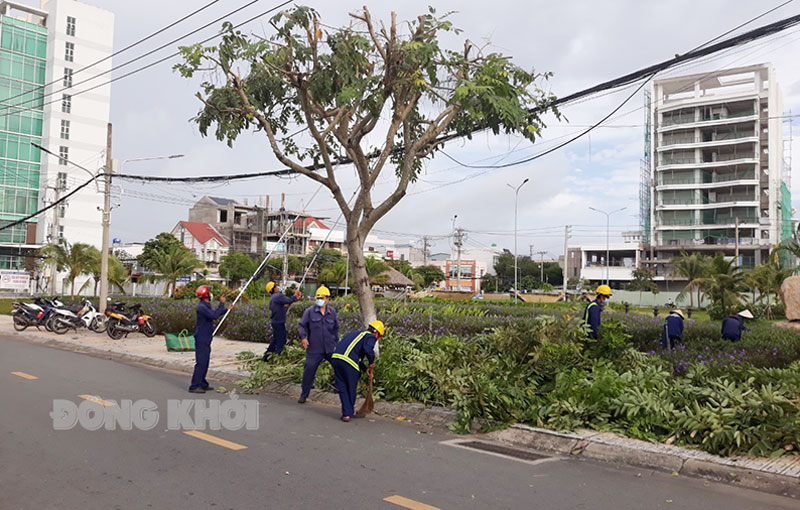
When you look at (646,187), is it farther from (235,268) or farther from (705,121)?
(235,268)

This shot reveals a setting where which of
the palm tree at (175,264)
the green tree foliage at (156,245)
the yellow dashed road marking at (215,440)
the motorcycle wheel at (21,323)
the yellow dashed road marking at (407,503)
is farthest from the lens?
the green tree foliage at (156,245)

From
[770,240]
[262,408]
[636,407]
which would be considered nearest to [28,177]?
[262,408]

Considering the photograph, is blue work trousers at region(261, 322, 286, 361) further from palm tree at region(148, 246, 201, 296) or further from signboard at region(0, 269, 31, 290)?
signboard at region(0, 269, 31, 290)

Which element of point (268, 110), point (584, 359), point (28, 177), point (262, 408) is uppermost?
point (28, 177)

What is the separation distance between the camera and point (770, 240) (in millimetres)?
72938

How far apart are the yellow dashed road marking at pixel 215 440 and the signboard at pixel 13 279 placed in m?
43.0

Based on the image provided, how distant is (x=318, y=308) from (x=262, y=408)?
1.61 m

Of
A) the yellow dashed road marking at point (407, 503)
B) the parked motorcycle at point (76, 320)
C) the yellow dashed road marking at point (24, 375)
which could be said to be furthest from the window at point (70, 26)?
the yellow dashed road marking at point (407, 503)

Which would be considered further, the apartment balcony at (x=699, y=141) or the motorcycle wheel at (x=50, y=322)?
the apartment balcony at (x=699, y=141)

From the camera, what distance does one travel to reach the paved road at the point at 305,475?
536 cm

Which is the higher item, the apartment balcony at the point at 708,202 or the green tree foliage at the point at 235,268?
the apartment balcony at the point at 708,202

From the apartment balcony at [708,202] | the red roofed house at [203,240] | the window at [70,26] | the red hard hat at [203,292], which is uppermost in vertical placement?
the window at [70,26]

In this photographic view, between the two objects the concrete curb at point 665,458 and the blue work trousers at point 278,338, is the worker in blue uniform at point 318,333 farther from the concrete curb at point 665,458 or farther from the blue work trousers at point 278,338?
the blue work trousers at point 278,338

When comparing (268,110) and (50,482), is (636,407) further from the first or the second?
(268,110)
